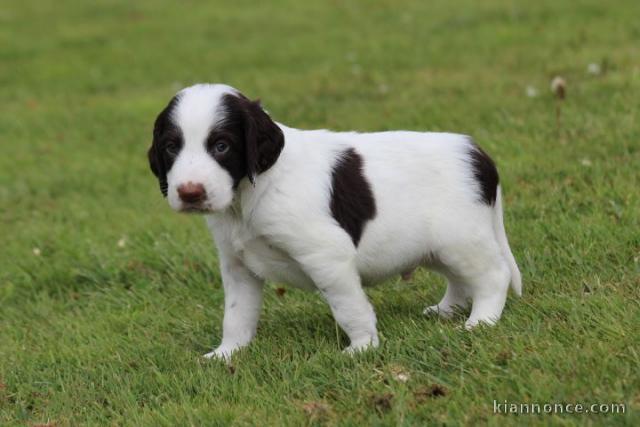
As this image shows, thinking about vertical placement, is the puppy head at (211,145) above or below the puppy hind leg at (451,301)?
above

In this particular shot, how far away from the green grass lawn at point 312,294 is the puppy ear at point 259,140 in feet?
2.82

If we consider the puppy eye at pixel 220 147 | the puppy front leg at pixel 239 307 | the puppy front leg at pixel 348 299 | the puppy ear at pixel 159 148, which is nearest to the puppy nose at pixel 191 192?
the puppy eye at pixel 220 147

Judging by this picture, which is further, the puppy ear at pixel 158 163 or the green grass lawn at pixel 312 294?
the puppy ear at pixel 158 163

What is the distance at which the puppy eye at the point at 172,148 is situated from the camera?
3.81 meters

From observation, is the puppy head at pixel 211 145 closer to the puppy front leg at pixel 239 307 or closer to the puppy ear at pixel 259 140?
the puppy ear at pixel 259 140

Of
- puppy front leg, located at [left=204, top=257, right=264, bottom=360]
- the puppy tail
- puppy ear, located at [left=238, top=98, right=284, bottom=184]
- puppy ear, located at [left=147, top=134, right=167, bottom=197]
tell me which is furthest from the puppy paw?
the puppy tail

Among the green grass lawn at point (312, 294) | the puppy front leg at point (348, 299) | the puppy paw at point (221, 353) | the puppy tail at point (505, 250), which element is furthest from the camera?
the puppy tail at point (505, 250)

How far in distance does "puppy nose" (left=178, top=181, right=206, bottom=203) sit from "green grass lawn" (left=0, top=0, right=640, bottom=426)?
0.82m

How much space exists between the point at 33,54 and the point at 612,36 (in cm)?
820

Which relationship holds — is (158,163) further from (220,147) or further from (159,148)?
(220,147)

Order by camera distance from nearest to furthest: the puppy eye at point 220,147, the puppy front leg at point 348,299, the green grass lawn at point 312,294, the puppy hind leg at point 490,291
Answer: the green grass lawn at point 312,294 → the puppy eye at point 220,147 → the puppy front leg at point 348,299 → the puppy hind leg at point 490,291

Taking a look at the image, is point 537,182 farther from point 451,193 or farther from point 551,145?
point 451,193

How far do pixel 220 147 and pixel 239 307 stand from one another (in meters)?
0.97

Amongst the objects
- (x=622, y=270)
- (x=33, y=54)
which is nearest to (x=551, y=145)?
(x=622, y=270)
